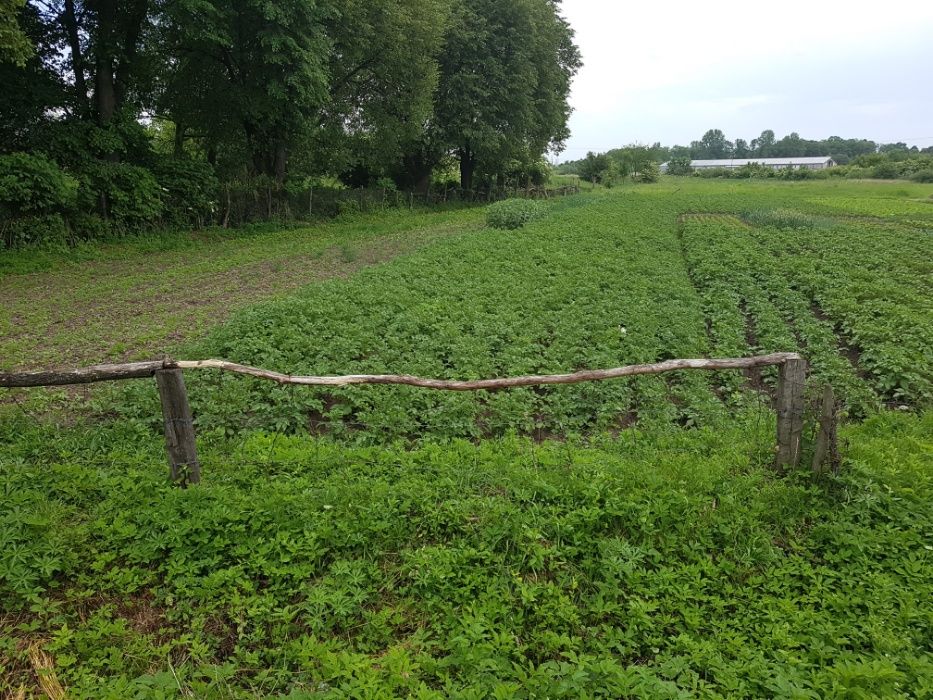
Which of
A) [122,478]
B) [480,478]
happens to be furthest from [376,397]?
[122,478]

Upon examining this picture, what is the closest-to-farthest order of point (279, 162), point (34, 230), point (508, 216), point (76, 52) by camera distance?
point (34, 230) < point (76, 52) < point (508, 216) < point (279, 162)

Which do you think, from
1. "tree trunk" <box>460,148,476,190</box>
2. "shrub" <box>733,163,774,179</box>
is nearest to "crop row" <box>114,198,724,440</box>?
"tree trunk" <box>460,148,476,190</box>

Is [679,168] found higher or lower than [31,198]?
higher

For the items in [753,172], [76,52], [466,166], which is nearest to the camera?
[76,52]

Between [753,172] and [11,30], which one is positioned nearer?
[11,30]

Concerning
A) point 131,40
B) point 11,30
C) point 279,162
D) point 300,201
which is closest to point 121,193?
point 131,40

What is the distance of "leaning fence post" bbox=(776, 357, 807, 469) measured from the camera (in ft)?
16.4

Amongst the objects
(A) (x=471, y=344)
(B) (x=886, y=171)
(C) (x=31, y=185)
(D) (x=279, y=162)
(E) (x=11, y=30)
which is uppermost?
(E) (x=11, y=30)

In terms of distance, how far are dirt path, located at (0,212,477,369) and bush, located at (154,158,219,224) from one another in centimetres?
246

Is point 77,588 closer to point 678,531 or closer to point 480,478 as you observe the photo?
point 480,478

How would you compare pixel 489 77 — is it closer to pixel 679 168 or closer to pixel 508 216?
pixel 508 216

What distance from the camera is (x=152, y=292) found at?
14.4m

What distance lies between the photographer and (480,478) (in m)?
5.30

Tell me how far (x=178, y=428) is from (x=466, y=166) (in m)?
44.8
